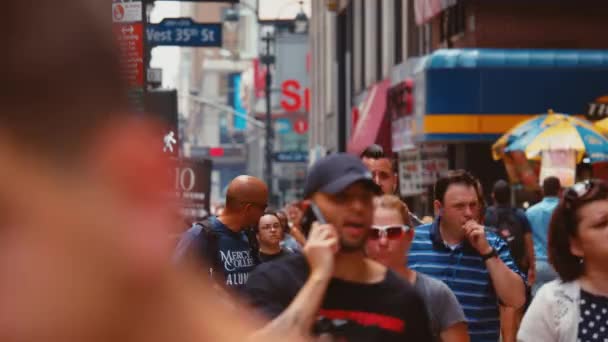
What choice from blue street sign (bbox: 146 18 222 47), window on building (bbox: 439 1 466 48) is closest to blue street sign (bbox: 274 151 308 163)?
window on building (bbox: 439 1 466 48)

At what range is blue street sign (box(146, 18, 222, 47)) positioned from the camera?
23.1m

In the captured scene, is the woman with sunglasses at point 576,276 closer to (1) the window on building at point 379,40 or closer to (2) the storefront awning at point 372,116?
(2) the storefront awning at point 372,116

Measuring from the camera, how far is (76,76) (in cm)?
94

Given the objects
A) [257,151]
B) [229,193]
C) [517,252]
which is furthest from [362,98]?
[257,151]

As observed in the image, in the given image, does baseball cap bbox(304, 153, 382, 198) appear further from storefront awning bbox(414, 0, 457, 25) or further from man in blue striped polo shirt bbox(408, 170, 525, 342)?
storefront awning bbox(414, 0, 457, 25)

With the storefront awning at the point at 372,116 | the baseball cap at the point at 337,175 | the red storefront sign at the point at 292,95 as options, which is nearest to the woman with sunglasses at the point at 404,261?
the baseball cap at the point at 337,175

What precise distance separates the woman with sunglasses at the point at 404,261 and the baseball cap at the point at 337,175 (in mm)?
2273

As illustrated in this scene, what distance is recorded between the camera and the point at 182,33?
23141mm

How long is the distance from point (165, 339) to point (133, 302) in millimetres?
32

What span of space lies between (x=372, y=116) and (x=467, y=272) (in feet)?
94.8

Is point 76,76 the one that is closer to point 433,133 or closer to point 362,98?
point 433,133

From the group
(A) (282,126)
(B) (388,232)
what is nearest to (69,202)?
(B) (388,232)

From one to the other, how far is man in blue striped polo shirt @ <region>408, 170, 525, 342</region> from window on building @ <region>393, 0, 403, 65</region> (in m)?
29.8

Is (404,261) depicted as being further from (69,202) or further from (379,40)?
(379,40)
